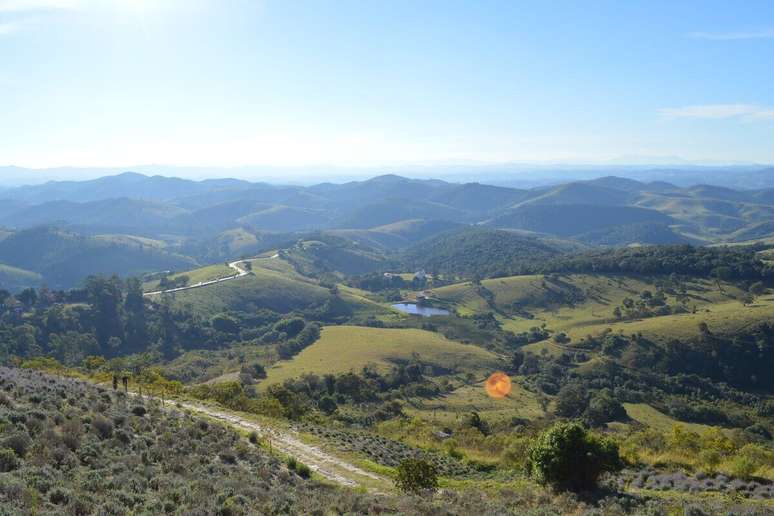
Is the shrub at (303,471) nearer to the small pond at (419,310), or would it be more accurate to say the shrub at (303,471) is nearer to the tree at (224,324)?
the tree at (224,324)

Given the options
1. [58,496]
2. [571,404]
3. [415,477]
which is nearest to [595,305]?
[571,404]

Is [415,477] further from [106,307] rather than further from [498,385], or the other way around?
[106,307]

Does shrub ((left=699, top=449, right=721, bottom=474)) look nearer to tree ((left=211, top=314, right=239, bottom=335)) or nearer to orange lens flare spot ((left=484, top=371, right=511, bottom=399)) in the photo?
orange lens flare spot ((left=484, top=371, right=511, bottom=399))

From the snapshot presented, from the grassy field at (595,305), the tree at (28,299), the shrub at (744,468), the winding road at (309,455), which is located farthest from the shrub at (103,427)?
the tree at (28,299)

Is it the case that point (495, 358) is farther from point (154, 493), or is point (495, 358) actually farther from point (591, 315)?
point (154, 493)

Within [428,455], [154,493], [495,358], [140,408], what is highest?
[154,493]

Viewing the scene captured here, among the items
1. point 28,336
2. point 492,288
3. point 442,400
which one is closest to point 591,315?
point 492,288
